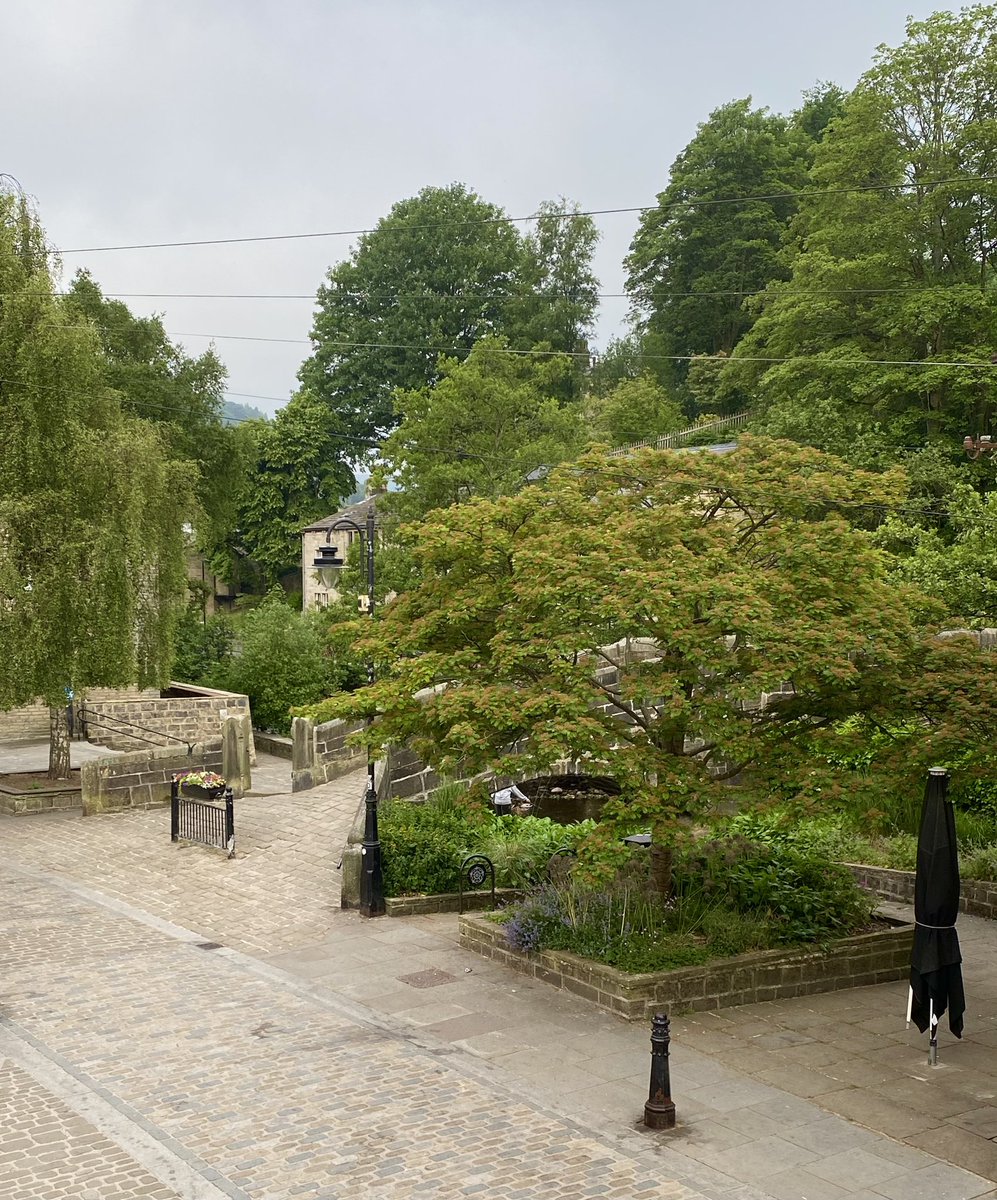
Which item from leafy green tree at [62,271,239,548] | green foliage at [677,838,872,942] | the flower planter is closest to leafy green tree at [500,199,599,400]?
leafy green tree at [62,271,239,548]

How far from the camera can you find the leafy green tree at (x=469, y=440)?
3572 centimetres

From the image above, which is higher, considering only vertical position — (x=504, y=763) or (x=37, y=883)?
(x=504, y=763)

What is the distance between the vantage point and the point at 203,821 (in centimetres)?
2050

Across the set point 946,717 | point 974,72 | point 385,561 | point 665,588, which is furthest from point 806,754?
point 974,72

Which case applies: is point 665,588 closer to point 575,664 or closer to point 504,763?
point 575,664

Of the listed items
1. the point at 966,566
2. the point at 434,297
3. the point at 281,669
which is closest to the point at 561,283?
the point at 434,297

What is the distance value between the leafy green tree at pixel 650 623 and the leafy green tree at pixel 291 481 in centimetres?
4599

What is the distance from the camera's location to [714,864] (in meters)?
13.7

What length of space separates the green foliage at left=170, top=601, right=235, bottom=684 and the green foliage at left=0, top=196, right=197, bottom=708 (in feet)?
46.1

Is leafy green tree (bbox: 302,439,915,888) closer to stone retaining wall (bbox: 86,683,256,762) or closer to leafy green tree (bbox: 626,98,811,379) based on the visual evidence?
stone retaining wall (bbox: 86,683,256,762)

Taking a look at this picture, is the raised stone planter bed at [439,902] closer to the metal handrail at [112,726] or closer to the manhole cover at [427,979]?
the manhole cover at [427,979]

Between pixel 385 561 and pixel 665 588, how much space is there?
2549cm

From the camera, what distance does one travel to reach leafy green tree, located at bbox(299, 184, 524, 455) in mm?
59500

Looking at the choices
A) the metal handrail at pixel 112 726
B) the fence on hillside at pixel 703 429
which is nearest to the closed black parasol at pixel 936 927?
the metal handrail at pixel 112 726
